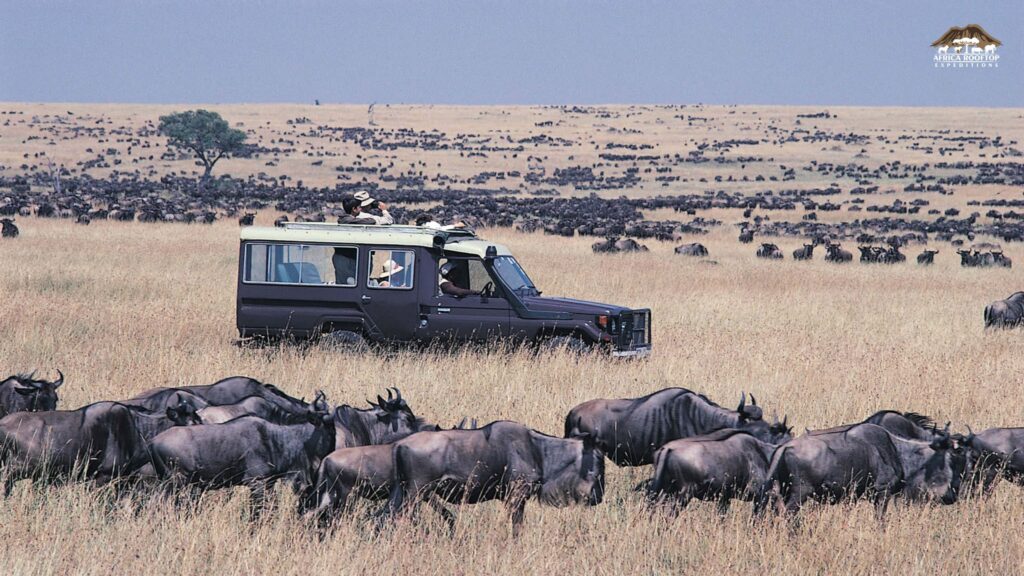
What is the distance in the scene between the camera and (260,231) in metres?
13.6

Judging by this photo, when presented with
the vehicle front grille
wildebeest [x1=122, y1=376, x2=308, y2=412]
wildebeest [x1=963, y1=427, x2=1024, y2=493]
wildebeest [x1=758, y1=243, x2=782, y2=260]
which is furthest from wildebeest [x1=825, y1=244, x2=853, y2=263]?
wildebeest [x1=122, y1=376, x2=308, y2=412]

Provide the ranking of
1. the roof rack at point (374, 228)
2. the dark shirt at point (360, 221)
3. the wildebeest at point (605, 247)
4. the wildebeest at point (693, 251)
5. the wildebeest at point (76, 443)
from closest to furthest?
the wildebeest at point (76, 443) → the roof rack at point (374, 228) → the dark shirt at point (360, 221) → the wildebeest at point (693, 251) → the wildebeest at point (605, 247)

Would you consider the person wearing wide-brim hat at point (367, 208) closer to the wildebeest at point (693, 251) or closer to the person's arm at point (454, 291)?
the person's arm at point (454, 291)

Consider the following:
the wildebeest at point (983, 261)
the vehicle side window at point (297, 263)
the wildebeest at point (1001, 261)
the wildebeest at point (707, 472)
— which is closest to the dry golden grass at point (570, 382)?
the wildebeest at point (707, 472)

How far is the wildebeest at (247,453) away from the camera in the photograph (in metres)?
7.38

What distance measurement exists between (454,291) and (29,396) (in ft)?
17.9

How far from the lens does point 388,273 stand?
13484 millimetres

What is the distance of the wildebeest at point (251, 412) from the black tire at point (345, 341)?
14.8 ft

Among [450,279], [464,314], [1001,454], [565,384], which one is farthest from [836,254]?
[1001,454]

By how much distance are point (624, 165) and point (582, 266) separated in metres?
76.7

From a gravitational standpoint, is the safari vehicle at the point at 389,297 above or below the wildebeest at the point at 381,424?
above

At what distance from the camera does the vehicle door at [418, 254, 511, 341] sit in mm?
13359

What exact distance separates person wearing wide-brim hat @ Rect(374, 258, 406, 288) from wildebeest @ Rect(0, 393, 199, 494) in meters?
5.68

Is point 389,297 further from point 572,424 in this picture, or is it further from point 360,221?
point 572,424
